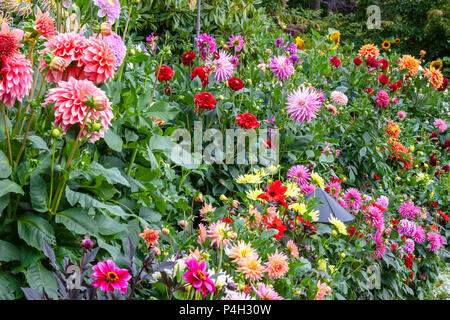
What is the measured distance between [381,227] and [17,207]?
67.7 inches

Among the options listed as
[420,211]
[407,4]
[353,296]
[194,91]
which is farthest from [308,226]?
[407,4]

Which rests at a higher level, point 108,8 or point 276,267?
point 108,8

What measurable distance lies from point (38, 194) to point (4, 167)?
107mm

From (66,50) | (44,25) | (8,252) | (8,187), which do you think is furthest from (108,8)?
(8,252)

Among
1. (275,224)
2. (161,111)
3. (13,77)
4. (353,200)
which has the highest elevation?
(13,77)

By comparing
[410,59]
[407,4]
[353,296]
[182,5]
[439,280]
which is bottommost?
[439,280]

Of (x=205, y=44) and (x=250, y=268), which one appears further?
(x=205, y=44)

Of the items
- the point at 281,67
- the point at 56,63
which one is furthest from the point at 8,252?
the point at 281,67

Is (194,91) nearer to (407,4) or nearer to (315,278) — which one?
(315,278)

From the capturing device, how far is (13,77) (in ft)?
3.26

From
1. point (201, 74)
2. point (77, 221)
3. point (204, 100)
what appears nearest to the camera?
point (77, 221)

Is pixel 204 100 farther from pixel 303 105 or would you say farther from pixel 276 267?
pixel 276 267

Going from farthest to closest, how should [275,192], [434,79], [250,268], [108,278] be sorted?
[434,79]
[275,192]
[250,268]
[108,278]
